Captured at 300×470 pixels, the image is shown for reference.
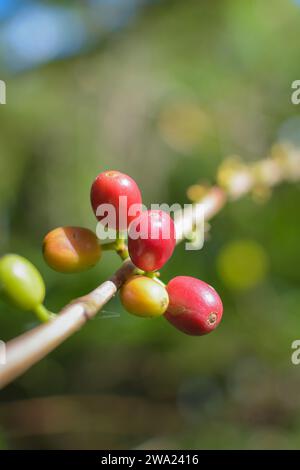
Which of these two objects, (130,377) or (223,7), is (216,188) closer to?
(130,377)

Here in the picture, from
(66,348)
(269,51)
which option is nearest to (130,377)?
(66,348)

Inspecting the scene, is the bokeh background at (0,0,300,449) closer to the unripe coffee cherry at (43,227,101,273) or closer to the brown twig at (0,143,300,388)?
the brown twig at (0,143,300,388)

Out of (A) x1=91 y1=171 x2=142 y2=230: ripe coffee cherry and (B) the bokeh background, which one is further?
(B) the bokeh background

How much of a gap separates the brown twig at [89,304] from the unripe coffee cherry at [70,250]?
0.19 ft

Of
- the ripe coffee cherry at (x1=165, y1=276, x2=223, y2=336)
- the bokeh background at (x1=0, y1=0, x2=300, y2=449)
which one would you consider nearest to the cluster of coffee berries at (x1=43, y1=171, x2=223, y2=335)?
the ripe coffee cherry at (x1=165, y1=276, x2=223, y2=336)

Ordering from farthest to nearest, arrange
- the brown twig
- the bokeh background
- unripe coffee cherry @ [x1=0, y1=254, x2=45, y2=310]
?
the bokeh background, unripe coffee cherry @ [x1=0, y1=254, x2=45, y2=310], the brown twig

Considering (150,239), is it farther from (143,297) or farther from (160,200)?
(160,200)

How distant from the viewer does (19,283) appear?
0.81 m

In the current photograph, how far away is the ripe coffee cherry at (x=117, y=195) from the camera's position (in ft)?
2.93

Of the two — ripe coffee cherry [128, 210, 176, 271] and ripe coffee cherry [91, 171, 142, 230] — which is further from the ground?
ripe coffee cherry [91, 171, 142, 230]

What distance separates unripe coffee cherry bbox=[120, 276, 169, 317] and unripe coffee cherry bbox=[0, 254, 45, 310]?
0.39 ft

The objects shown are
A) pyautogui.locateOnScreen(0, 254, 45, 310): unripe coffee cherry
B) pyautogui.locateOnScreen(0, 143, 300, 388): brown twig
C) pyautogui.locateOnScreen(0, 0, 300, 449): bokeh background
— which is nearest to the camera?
pyautogui.locateOnScreen(0, 143, 300, 388): brown twig

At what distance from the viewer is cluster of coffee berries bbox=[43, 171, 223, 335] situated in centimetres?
84

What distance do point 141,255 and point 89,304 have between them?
0.59ft
